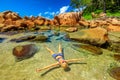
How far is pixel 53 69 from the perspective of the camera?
11586mm

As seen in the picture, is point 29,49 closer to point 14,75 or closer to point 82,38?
point 14,75

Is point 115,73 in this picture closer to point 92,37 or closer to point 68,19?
point 92,37

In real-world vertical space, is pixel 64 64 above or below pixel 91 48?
above

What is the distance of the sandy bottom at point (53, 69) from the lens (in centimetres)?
1088

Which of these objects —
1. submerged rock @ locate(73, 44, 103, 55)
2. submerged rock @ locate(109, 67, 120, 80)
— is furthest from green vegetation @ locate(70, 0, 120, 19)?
submerged rock @ locate(109, 67, 120, 80)

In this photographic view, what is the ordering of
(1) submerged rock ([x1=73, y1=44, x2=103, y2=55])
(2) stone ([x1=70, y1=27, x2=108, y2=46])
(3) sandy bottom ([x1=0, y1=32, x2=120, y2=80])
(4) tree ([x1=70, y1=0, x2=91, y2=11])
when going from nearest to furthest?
(3) sandy bottom ([x1=0, y1=32, x2=120, y2=80]) < (1) submerged rock ([x1=73, y1=44, x2=103, y2=55]) < (2) stone ([x1=70, y1=27, x2=108, y2=46]) < (4) tree ([x1=70, y1=0, x2=91, y2=11])

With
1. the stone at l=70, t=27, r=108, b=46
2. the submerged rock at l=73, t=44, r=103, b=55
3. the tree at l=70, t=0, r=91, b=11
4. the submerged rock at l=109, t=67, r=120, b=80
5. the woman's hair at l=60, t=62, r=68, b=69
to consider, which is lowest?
the submerged rock at l=109, t=67, r=120, b=80

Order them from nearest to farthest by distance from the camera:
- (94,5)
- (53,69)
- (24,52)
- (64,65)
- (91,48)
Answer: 1. (64,65)
2. (53,69)
3. (24,52)
4. (91,48)
5. (94,5)

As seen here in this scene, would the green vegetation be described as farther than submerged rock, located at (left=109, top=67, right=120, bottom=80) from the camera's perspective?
Yes

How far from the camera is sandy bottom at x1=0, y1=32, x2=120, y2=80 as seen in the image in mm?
10883

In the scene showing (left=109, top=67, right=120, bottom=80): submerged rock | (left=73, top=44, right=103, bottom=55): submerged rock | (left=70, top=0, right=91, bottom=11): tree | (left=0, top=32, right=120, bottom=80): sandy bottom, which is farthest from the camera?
(left=70, top=0, right=91, bottom=11): tree

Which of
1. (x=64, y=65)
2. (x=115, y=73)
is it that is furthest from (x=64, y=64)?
(x=115, y=73)

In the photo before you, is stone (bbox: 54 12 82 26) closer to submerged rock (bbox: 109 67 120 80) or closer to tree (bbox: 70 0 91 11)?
submerged rock (bbox: 109 67 120 80)

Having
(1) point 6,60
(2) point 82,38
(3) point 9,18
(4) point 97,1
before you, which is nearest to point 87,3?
(4) point 97,1
